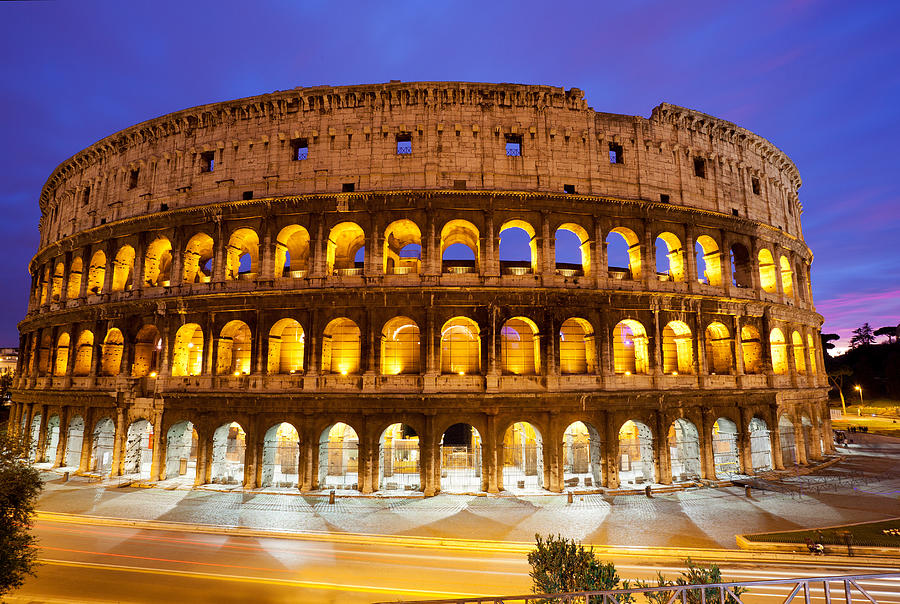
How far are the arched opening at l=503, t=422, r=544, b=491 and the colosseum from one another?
0.61ft

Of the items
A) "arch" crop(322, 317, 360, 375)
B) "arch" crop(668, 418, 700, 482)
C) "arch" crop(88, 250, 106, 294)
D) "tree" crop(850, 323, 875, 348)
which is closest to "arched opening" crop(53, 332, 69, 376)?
"arch" crop(88, 250, 106, 294)

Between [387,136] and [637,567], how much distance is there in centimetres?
2077

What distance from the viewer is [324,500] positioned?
19438mm

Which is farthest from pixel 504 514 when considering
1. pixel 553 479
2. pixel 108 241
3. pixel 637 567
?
pixel 108 241

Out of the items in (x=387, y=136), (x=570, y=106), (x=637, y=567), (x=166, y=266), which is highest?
(x=570, y=106)

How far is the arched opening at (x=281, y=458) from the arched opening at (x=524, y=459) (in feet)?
34.4

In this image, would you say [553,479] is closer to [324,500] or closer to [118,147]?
[324,500]

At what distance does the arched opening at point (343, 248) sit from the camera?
22.7 meters

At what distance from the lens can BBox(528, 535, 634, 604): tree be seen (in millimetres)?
7484

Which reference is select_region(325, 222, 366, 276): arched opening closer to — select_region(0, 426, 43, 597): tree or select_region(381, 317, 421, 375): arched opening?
select_region(381, 317, 421, 375): arched opening

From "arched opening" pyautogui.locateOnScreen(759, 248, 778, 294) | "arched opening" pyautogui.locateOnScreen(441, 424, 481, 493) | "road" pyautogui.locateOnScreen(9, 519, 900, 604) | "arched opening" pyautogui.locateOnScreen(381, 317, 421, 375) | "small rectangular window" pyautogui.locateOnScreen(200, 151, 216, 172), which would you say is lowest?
"road" pyautogui.locateOnScreen(9, 519, 900, 604)

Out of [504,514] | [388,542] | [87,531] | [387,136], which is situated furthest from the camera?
[387,136]

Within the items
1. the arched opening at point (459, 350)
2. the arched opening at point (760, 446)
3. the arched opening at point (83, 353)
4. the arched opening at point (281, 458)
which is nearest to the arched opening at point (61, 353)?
the arched opening at point (83, 353)

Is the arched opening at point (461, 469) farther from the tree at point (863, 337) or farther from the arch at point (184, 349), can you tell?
the tree at point (863, 337)
